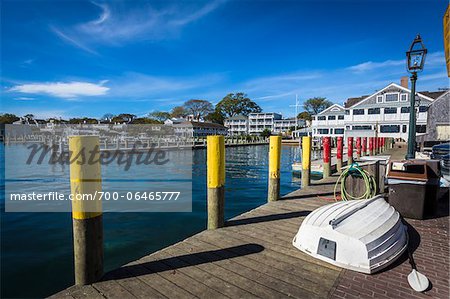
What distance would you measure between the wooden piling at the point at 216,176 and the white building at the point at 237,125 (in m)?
95.7

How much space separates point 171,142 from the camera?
138 feet

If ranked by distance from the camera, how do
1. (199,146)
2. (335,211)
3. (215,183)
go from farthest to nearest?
(199,146)
(215,183)
(335,211)

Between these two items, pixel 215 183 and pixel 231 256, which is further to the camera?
pixel 215 183

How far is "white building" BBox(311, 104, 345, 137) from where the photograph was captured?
49.0m

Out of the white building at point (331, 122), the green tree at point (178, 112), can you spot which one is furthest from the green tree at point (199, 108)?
the white building at point (331, 122)

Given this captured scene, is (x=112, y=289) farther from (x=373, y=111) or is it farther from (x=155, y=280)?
(x=373, y=111)

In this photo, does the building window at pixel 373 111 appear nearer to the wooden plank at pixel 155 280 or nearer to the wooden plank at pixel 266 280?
the wooden plank at pixel 266 280

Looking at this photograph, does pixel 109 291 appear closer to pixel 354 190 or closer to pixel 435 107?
pixel 354 190

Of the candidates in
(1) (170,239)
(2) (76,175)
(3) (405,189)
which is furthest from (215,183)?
(3) (405,189)

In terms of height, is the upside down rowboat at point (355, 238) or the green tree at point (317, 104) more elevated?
the green tree at point (317, 104)

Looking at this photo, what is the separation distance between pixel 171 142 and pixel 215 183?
38.6m

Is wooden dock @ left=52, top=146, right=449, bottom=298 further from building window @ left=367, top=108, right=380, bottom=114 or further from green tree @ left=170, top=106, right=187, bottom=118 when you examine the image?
green tree @ left=170, top=106, right=187, bottom=118

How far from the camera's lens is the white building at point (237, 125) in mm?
101125

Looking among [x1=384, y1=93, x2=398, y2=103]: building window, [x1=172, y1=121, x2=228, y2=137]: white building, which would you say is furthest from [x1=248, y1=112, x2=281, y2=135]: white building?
[x1=384, y1=93, x2=398, y2=103]: building window
